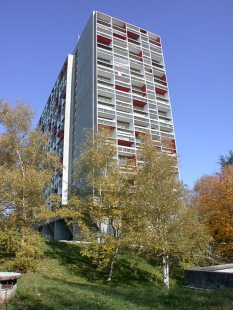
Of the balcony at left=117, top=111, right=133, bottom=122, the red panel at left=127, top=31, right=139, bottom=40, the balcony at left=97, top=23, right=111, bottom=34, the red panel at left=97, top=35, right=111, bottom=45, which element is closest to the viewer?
the balcony at left=117, top=111, right=133, bottom=122

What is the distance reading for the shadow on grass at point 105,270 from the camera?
698 inches

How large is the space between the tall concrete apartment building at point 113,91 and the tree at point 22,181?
74.3ft

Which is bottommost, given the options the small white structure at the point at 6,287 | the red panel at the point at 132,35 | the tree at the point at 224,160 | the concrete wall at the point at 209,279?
the concrete wall at the point at 209,279

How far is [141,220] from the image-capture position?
685 inches

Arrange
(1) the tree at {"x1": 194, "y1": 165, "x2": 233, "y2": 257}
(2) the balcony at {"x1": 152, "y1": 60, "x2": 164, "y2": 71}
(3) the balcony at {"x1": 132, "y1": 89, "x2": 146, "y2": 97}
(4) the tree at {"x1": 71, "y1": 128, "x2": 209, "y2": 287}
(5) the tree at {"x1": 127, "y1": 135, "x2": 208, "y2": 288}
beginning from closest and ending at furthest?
(5) the tree at {"x1": 127, "y1": 135, "x2": 208, "y2": 288}, (4) the tree at {"x1": 71, "y1": 128, "x2": 209, "y2": 287}, (1) the tree at {"x1": 194, "y1": 165, "x2": 233, "y2": 257}, (3) the balcony at {"x1": 132, "y1": 89, "x2": 146, "y2": 97}, (2) the balcony at {"x1": 152, "y1": 60, "x2": 164, "y2": 71}

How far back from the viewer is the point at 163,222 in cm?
1731

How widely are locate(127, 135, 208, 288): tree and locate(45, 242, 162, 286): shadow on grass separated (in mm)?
1959

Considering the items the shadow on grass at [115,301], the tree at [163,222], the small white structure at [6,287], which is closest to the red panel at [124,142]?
the tree at [163,222]

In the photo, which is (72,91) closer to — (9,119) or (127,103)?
(127,103)

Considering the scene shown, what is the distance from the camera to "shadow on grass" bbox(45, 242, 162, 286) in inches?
698

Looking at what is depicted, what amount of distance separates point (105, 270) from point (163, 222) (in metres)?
6.06

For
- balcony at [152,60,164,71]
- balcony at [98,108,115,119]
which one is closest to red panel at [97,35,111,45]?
balcony at [152,60,164,71]

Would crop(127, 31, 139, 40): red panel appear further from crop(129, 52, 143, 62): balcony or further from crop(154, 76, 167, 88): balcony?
crop(154, 76, 167, 88): balcony

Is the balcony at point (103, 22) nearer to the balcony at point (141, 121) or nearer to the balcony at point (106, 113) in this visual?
the balcony at point (106, 113)
